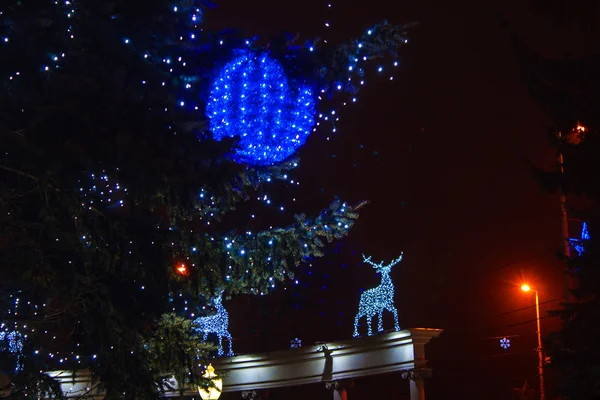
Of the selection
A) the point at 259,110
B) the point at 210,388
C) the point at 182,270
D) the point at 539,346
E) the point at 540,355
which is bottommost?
the point at 210,388

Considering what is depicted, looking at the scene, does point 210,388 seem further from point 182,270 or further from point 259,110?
point 259,110

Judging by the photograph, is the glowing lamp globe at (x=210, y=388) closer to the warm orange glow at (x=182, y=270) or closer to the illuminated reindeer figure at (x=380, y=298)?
the warm orange glow at (x=182, y=270)

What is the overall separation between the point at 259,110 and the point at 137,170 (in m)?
1.27

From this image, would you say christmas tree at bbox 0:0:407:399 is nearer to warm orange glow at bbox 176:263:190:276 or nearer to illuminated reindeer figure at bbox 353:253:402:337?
warm orange glow at bbox 176:263:190:276

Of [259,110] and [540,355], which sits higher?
[259,110]

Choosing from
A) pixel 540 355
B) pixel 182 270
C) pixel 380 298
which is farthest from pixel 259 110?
pixel 540 355

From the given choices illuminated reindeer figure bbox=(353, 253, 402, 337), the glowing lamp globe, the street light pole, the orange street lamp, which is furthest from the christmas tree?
the orange street lamp

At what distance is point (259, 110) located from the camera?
7.23 metres

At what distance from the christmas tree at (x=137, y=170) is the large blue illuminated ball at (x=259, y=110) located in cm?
1

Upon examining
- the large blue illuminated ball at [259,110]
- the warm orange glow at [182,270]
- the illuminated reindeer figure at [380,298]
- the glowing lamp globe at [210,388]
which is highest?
the large blue illuminated ball at [259,110]

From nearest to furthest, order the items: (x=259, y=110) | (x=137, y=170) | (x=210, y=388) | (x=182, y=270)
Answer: (x=137, y=170) < (x=259, y=110) < (x=182, y=270) < (x=210, y=388)

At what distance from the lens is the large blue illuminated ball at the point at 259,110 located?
7.27 m

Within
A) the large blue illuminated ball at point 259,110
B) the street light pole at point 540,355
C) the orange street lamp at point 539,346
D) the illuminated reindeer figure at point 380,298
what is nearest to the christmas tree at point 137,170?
the large blue illuminated ball at point 259,110

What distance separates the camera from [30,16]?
6.26 m
